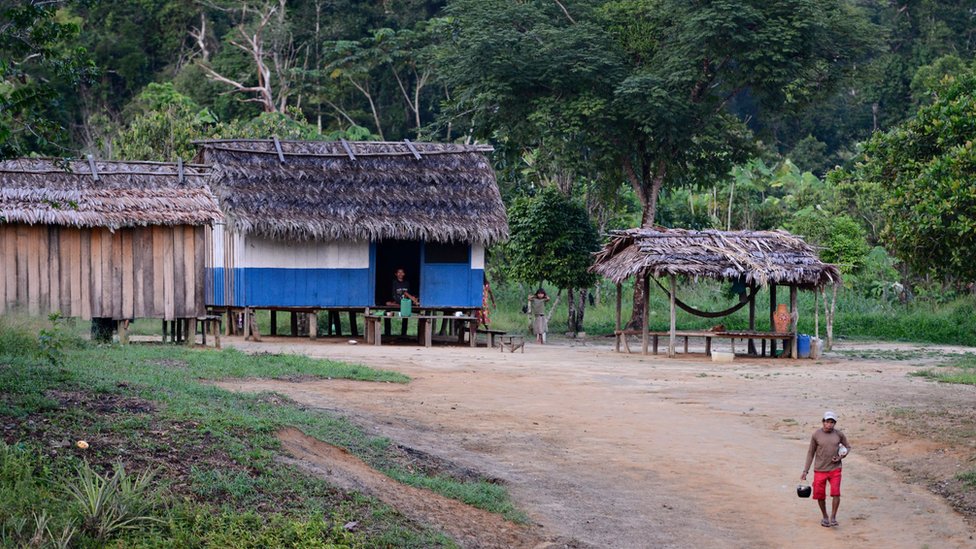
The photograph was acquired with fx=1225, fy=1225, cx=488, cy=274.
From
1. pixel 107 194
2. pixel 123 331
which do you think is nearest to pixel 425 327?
pixel 123 331

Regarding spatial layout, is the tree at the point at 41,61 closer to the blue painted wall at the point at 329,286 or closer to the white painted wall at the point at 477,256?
the blue painted wall at the point at 329,286

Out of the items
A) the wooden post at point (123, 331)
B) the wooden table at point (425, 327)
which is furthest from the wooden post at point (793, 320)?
the wooden post at point (123, 331)

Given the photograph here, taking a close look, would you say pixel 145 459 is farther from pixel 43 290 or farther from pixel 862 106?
pixel 862 106

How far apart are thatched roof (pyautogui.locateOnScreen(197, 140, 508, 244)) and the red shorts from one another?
1451 centimetres

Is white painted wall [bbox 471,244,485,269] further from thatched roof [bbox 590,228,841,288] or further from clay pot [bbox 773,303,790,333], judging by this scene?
clay pot [bbox 773,303,790,333]

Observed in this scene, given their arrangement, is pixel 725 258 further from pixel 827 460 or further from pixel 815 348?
pixel 827 460

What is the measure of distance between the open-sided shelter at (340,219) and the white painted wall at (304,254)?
20 millimetres

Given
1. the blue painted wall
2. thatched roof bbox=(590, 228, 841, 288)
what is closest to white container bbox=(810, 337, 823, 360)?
thatched roof bbox=(590, 228, 841, 288)

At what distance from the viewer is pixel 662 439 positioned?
1412 cm

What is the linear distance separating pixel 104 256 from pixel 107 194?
4.63ft

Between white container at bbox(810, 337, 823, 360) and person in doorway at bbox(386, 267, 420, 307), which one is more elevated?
person in doorway at bbox(386, 267, 420, 307)

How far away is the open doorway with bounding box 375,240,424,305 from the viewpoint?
2809 centimetres

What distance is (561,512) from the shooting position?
10.7m

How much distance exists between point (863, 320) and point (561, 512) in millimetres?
22769
